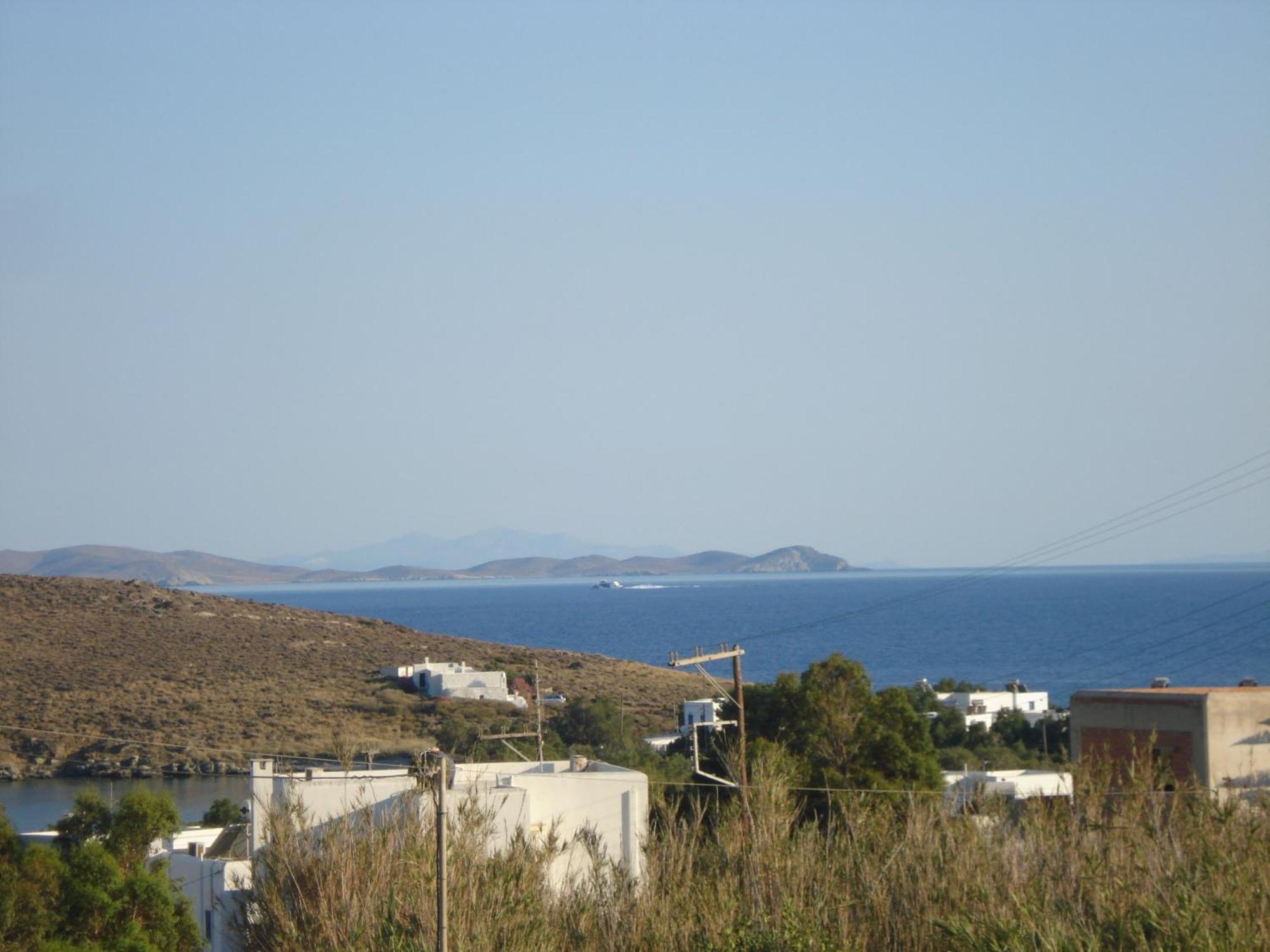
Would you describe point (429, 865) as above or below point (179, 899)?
above

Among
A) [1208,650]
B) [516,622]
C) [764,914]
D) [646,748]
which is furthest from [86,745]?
[516,622]

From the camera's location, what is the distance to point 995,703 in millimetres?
59719

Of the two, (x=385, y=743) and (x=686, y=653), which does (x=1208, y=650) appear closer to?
(x=686, y=653)

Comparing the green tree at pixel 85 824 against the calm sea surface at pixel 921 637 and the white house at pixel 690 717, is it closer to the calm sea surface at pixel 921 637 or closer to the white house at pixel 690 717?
the calm sea surface at pixel 921 637

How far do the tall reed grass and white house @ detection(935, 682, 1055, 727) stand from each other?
3813cm

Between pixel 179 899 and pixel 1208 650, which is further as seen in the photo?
pixel 1208 650

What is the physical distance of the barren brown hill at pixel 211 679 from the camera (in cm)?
4956

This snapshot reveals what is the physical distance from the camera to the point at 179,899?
2222 cm

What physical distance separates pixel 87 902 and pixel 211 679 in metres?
45.5

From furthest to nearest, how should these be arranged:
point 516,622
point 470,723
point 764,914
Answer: point 516,622 → point 470,723 → point 764,914

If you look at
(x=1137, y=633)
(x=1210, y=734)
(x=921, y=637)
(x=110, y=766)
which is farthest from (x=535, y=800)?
(x=921, y=637)

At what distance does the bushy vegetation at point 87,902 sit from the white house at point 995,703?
127ft

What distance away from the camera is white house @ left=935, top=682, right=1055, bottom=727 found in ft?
185

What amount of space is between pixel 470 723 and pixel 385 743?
3.94m
